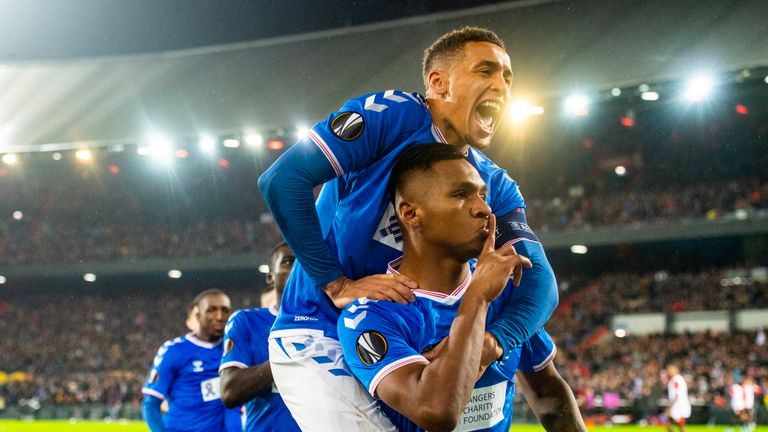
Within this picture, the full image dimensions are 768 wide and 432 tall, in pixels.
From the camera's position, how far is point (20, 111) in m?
22.5

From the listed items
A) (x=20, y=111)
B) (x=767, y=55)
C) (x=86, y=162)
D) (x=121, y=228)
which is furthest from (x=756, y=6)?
(x=121, y=228)

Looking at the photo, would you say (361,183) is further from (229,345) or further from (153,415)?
(153,415)

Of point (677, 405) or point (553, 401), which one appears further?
point (677, 405)

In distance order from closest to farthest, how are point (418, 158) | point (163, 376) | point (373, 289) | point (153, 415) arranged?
point (373, 289), point (418, 158), point (153, 415), point (163, 376)

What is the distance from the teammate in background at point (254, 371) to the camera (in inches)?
199

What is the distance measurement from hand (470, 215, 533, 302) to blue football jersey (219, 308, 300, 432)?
250 cm

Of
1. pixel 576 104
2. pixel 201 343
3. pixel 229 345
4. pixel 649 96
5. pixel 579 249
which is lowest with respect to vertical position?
pixel 229 345

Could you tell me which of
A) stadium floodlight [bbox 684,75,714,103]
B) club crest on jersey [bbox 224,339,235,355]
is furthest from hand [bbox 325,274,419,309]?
stadium floodlight [bbox 684,75,714,103]

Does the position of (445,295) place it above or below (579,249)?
below

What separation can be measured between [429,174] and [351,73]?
1588 cm

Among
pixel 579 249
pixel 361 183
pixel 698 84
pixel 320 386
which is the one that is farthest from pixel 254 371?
pixel 579 249

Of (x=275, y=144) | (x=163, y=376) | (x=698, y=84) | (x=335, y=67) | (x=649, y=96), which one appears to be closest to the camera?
(x=163, y=376)

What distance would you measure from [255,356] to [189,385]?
3137 mm

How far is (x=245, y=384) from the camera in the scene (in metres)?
5.09
